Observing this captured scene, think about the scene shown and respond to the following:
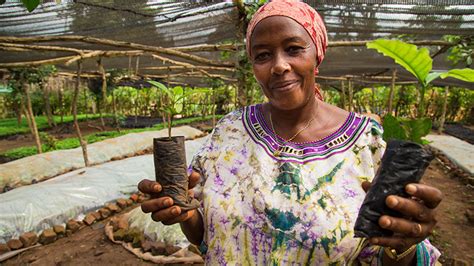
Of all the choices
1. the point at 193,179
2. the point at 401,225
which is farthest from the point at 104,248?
the point at 401,225

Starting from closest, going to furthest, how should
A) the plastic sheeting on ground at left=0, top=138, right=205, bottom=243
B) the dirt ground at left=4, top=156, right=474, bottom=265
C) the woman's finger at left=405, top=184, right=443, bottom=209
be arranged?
the woman's finger at left=405, top=184, right=443, bottom=209 < the dirt ground at left=4, top=156, right=474, bottom=265 < the plastic sheeting on ground at left=0, top=138, right=205, bottom=243

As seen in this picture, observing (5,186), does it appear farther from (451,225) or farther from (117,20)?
(451,225)

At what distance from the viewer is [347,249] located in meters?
1.05

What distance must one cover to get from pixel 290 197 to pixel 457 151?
7980mm

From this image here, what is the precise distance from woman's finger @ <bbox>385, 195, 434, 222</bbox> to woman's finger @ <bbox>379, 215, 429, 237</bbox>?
19 mm

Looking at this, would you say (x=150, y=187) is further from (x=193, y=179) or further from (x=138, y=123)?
(x=138, y=123)

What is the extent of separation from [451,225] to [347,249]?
12.8 feet

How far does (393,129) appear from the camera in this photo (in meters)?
0.92

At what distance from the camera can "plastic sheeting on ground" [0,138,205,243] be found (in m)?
3.39

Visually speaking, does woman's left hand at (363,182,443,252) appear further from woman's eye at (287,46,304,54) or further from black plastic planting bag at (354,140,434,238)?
woman's eye at (287,46,304,54)

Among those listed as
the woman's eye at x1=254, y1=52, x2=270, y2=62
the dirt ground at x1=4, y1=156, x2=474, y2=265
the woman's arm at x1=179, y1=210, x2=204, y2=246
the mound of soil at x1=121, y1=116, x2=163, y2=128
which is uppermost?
the woman's eye at x1=254, y1=52, x2=270, y2=62

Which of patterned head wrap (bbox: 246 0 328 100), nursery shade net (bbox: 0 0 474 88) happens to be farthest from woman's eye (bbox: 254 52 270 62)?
nursery shade net (bbox: 0 0 474 88)

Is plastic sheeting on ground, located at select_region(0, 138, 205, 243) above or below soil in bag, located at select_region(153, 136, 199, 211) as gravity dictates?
below

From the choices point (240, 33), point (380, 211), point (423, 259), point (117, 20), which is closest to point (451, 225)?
point (240, 33)
